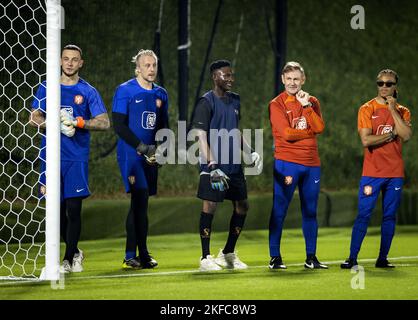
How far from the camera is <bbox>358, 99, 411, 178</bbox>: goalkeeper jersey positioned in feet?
25.4

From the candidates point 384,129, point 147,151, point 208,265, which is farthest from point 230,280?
point 384,129

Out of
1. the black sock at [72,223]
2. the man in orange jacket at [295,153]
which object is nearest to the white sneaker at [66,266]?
the black sock at [72,223]

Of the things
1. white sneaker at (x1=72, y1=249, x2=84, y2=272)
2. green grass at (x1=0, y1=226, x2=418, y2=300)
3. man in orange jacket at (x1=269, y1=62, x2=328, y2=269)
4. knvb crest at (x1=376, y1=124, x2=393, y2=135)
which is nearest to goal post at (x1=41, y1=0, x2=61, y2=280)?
green grass at (x1=0, y1=226, x2=418, y2=300)

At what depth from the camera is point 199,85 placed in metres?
12.6

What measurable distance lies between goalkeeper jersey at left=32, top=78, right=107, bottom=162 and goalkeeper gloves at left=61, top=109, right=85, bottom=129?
146 mm

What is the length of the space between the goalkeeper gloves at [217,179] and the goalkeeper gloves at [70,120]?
43.1 inches

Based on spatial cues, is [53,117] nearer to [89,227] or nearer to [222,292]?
[222,292]

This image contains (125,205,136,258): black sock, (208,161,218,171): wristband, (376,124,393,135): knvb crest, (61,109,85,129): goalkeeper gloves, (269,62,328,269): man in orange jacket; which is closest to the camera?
(61,109,85,129): goalkeeper gloves

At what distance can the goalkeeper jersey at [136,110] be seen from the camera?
25.9 feet

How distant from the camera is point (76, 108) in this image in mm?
7789

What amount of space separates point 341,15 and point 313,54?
2.75ft

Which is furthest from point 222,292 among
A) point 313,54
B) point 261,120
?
point 313,54

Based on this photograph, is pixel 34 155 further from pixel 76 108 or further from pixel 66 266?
pixel 66 266

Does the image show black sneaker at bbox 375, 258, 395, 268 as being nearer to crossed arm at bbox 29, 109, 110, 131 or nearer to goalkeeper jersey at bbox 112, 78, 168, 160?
goalkeeper jersey at bbox 112, 78, 168, 160
